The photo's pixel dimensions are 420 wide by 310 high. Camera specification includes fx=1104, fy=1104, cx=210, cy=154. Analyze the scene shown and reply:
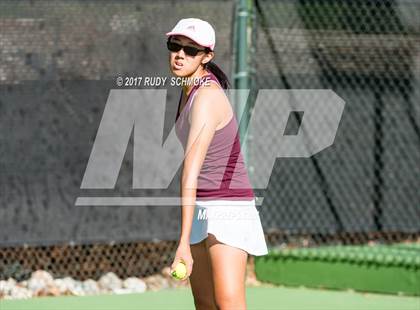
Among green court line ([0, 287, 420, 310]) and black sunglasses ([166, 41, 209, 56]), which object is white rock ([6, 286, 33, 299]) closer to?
green court line ([0, 287, 420, 310])

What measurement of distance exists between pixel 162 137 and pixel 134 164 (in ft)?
0.95

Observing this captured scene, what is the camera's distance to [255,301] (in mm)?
7633

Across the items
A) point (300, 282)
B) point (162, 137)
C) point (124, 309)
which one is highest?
point (162, 137)

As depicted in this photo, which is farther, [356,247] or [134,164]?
[356,247]

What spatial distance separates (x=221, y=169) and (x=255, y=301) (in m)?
3.17

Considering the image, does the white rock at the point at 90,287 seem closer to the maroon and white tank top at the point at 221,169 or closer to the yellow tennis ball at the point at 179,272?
the maroon and white tank top at the point at 221,169

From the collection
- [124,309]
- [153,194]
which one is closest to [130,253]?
[153,194]

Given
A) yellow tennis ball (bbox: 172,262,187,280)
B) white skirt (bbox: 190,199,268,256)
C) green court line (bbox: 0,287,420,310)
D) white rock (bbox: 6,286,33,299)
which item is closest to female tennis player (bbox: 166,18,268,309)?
white skirt (bbox: 190,199,268,256)

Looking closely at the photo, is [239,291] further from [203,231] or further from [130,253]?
[130,253]

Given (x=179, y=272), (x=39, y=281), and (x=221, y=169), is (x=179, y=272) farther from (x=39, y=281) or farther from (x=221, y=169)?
(x=39, y=281)

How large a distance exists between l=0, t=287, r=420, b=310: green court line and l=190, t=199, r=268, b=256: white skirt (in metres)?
2.75

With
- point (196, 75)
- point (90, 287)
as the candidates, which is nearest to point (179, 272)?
point (196, 75)

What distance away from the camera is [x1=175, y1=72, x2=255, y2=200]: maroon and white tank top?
15.1 ft

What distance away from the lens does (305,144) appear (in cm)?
860
